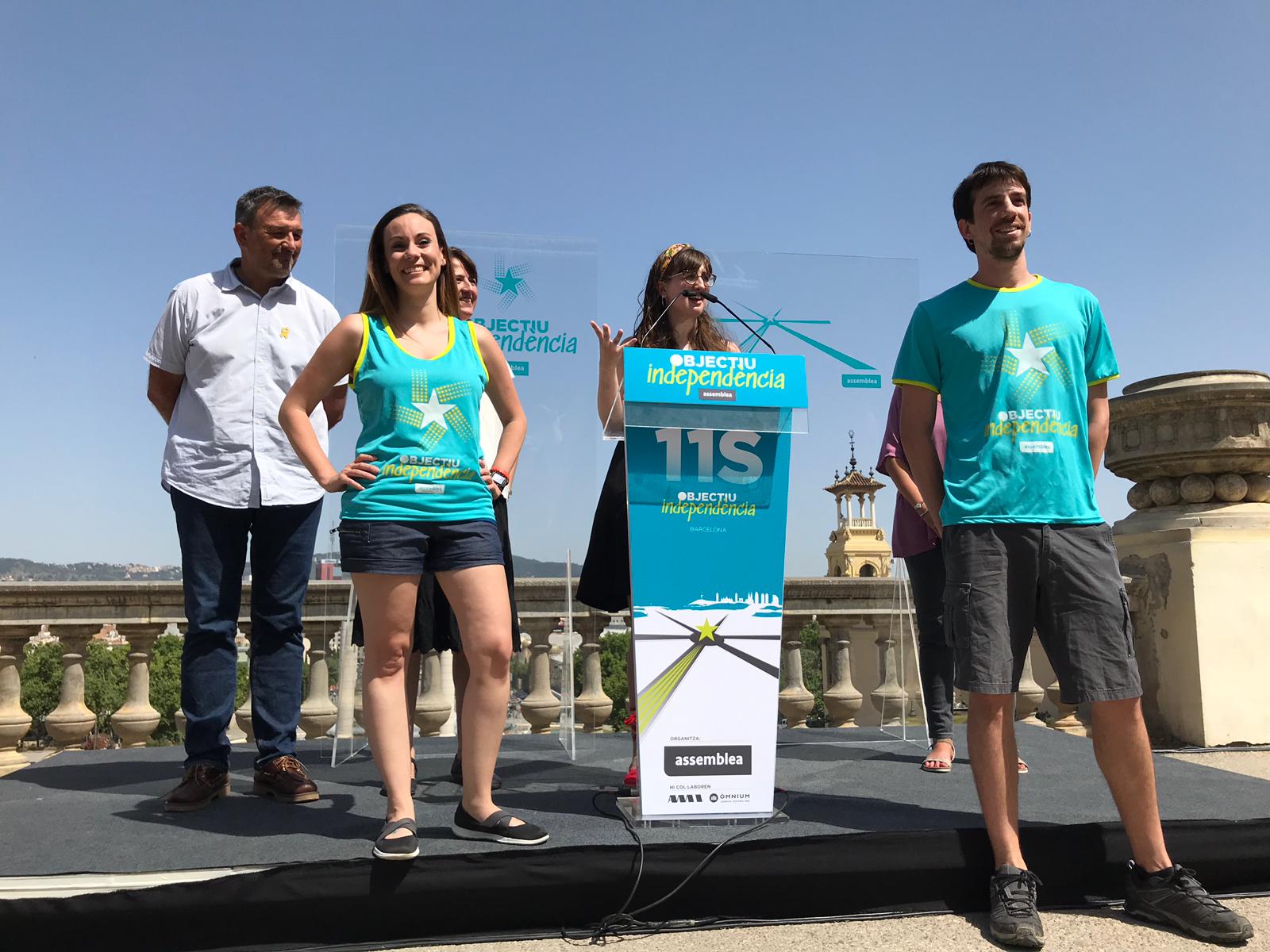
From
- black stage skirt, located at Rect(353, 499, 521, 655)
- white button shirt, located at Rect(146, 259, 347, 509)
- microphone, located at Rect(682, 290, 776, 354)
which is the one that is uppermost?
microphone, located at Rect(682, 290, 776, 354)

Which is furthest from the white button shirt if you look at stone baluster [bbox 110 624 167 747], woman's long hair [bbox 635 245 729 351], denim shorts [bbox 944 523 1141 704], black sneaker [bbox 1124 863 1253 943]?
black sneaker [bbox 1124 863 1253 943]

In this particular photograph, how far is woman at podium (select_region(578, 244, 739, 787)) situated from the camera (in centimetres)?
331

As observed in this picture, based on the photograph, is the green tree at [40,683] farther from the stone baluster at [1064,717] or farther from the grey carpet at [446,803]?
the stone baluster at [1064,717]

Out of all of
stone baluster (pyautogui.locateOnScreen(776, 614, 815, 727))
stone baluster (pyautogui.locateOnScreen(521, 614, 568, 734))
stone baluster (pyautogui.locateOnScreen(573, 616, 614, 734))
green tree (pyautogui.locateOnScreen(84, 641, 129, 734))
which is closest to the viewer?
stone baluster (pyautogui.locateOnScreen(573, 616, 614, 734))

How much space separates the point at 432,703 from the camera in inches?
213

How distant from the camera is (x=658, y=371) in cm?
286

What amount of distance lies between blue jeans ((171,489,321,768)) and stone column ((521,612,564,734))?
87.0 inches

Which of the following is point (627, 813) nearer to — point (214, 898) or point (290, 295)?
point (214, 898)

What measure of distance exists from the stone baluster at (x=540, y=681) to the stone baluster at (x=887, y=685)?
2.13 m

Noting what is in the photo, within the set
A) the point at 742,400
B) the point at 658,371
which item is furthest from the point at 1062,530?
the point at 658,371

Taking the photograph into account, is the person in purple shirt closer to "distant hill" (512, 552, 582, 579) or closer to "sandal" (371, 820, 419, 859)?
"distant hill" (512, 552, 582, 579)

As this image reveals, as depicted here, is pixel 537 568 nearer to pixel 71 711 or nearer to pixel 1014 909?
pixel 1014 909

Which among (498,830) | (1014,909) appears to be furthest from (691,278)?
(1014,909)

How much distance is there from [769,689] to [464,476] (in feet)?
3.73
